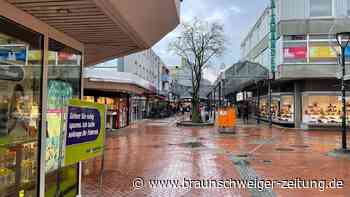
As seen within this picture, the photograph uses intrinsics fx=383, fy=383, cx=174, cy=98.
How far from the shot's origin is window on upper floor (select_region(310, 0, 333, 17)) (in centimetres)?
2833

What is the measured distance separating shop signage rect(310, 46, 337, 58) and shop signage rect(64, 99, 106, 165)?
983 inches

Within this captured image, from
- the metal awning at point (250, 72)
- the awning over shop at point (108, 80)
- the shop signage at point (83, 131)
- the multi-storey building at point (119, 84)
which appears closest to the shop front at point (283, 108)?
the metal awning at point (250, 72)

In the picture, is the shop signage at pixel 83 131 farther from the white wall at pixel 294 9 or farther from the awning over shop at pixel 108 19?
the white wall at pixel 294 9

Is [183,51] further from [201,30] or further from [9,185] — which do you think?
[9,185]

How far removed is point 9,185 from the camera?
532 cm

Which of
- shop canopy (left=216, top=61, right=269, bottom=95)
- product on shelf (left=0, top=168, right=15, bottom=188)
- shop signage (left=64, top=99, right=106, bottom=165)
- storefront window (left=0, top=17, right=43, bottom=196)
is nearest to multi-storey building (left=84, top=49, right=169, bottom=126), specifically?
shop canopy (left=216, top=61, right=269, bottom=95)

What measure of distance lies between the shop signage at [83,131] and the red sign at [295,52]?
24.4 meters

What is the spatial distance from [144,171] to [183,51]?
26.5 meters

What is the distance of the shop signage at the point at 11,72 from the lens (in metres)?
5.10

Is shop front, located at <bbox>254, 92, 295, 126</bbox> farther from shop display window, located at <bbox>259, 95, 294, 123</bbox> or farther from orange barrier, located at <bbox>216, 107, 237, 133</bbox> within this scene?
orange barrier, located at <bbox>216, 107, 237, 133</bbox>

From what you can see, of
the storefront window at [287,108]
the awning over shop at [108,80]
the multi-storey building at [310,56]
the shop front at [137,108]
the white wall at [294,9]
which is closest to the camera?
the awning over shop at [108,80]

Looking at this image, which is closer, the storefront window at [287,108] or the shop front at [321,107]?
the shop front at [321,107]

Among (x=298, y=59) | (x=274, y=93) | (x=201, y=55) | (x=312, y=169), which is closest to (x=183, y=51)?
(x=201, y=55)

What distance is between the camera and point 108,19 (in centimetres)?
511
